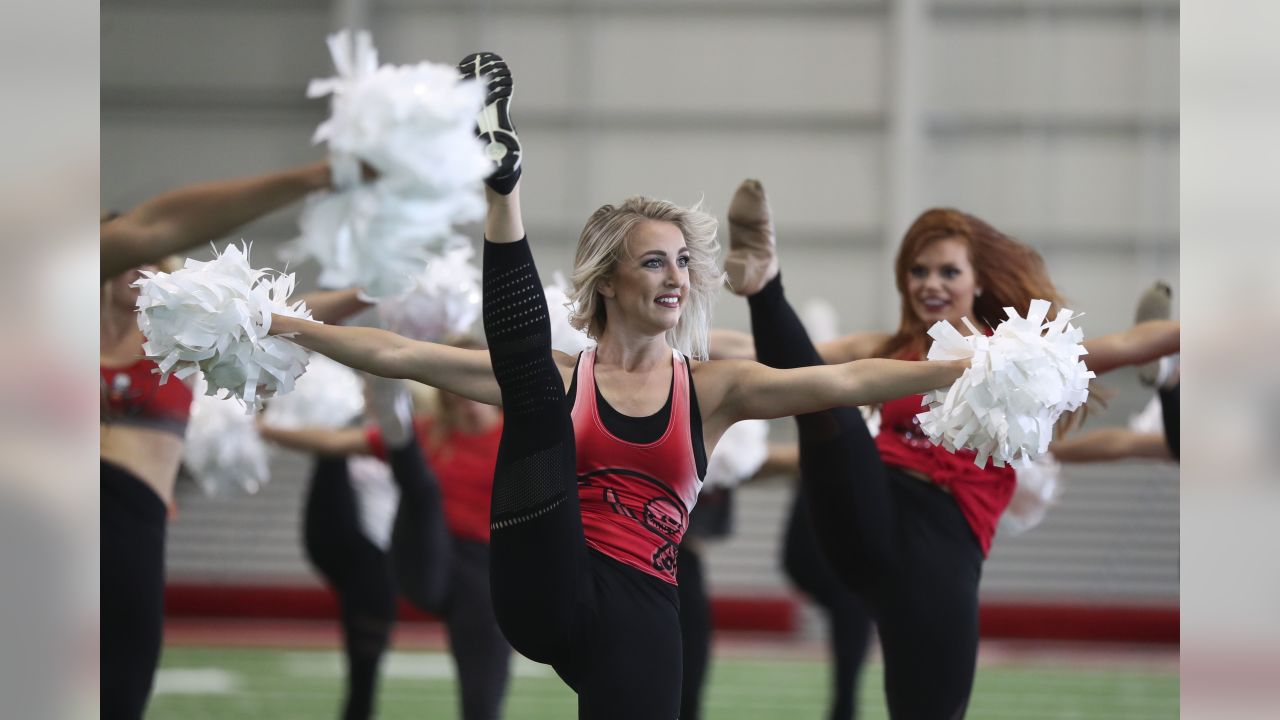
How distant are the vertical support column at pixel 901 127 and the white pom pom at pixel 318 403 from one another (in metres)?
6.78

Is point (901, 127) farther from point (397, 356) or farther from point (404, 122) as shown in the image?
point (404, 122)

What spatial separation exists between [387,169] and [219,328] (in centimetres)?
48

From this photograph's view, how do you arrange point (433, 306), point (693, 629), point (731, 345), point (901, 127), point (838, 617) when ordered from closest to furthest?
point (433, 306)
point (731, 345)
point (693, 629)
point (838, 617)
point (901, 127)

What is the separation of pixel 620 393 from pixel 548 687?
483 cm

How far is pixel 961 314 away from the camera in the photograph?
3.21 metres

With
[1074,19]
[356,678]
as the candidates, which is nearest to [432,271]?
[356,678]

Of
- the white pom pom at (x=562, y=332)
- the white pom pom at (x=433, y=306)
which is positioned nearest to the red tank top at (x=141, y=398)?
the white pom pom at (x=433, y=306)

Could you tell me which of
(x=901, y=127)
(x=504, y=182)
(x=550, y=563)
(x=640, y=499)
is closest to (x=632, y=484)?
(x=640, y=499)

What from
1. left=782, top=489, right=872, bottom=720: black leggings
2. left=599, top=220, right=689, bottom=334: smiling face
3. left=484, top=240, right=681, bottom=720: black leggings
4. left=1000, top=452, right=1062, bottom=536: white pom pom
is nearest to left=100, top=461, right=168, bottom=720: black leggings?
left=484, top=240, right=681, bottom=720: black leggings

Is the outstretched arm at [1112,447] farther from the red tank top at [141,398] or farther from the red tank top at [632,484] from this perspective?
the red tank top at [141,398]

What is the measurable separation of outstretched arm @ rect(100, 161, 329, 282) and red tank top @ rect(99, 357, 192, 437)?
104 cm

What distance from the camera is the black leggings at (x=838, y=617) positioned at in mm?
4871

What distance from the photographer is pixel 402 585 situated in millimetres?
4129
